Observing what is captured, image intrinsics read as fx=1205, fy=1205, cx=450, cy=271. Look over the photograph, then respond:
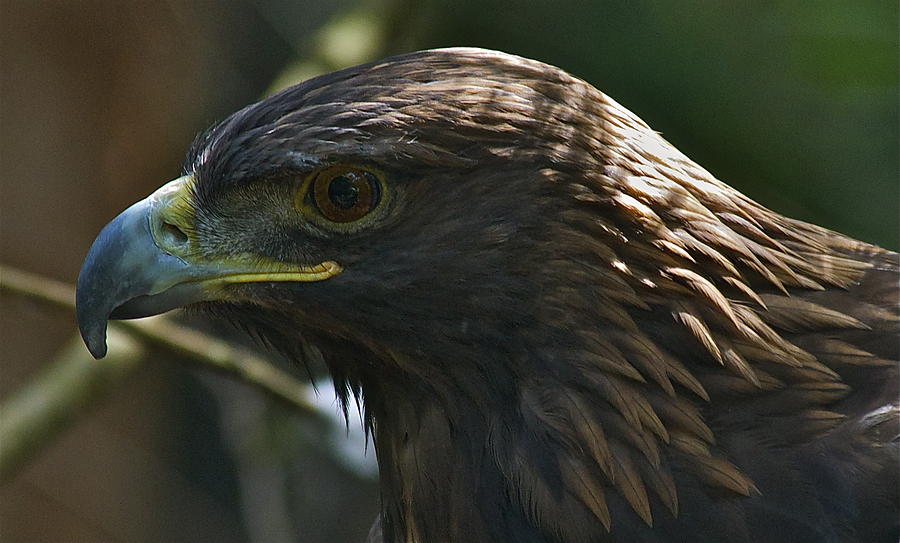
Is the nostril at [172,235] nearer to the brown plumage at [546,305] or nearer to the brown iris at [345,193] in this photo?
the brown plumage at [546,305]

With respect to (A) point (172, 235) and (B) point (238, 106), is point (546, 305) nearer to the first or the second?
(A) point (172, 235)

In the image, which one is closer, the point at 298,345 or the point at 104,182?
the point at 298,345

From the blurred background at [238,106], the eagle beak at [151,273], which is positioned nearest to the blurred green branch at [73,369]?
the blurred background at [238,106]

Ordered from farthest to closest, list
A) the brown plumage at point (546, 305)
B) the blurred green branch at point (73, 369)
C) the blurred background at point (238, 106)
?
the blurred background at point (238, 106) < the blurred green branch at point (73, 369) < the brown plumage at point (546, 305)

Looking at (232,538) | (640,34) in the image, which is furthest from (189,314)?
(232,538)

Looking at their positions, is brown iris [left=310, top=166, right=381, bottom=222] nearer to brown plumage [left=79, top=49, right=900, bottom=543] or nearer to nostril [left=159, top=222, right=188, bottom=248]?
brown plumage [left=79, top=49, right=900, bottom=543]

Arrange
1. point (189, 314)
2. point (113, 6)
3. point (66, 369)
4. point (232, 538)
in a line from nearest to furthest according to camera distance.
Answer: point (189, 314), point (66, 369), point (113, 6), point (232, 538)

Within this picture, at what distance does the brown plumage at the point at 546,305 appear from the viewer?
235 cm

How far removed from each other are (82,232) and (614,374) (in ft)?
13.5

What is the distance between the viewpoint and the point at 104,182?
5.92m

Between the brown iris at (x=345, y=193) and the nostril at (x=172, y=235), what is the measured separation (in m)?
0.31

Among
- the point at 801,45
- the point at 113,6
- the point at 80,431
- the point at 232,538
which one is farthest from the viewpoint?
the point at 232,538

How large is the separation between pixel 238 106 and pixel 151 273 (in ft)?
14.1

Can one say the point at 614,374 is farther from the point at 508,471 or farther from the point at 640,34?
the point at 640,34
